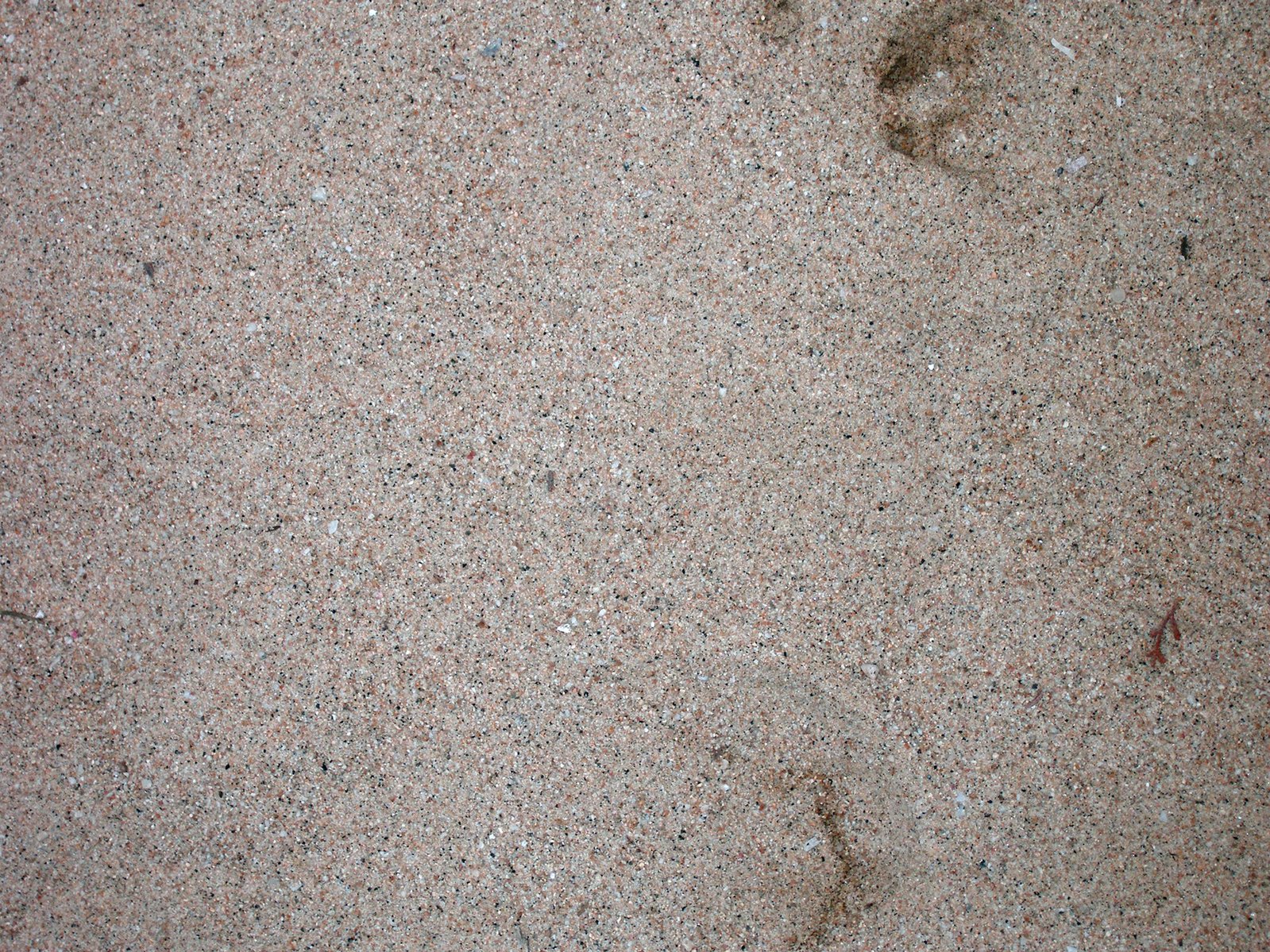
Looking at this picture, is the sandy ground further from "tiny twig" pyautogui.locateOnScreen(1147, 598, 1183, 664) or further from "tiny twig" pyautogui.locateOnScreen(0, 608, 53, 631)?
"tiny twig" pyautogui.locateOnScreen(0, 608, 53, 631)

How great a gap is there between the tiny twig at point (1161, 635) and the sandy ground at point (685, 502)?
0.02 m

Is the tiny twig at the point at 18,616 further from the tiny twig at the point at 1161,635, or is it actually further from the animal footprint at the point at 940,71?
the tiny twig at the point at 1161,635

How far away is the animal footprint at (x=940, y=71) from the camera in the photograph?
187 centimetres

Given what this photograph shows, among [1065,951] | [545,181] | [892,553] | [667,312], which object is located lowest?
[1065,951]

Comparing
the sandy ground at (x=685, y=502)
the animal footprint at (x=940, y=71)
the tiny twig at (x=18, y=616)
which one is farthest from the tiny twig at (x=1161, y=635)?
the tiny twig at (x=18, y=616)

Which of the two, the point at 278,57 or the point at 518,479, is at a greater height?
the point at 278,57

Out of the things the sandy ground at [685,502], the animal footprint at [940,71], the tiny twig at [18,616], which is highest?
the animal footprint at [940,71]

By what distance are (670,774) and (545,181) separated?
1.50 metres

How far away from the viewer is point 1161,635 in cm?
188

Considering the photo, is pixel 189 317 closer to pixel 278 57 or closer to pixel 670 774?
pixel 278 57

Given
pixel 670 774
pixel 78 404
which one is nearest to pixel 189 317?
pixel 78 404

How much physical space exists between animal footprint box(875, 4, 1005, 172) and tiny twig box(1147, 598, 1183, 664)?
1259mm

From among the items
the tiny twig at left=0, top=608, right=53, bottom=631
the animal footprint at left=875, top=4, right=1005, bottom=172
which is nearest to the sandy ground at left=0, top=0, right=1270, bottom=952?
the animal footprint at left=875, top=4, right=1005, bottom=172

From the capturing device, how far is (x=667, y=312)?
6.23 ft
